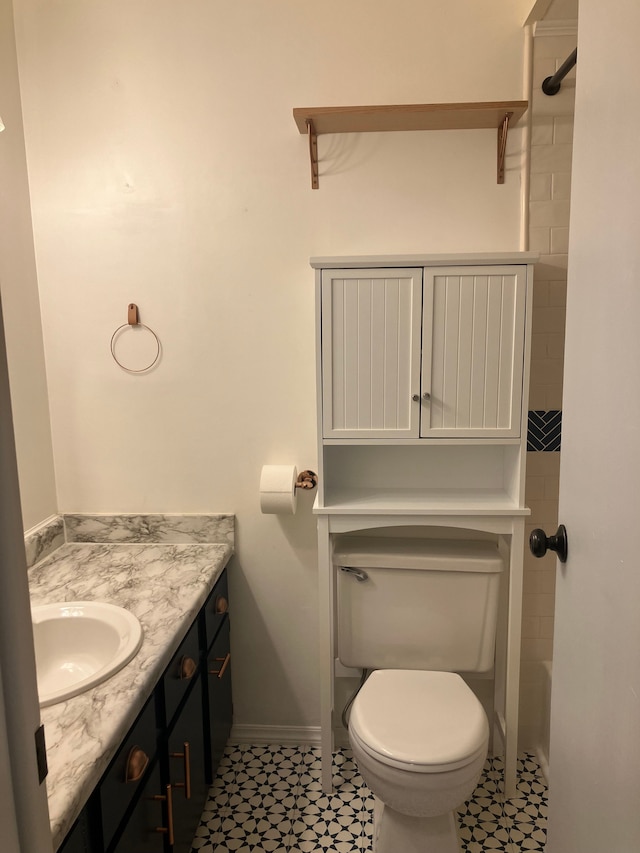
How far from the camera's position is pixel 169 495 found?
6.73 feet

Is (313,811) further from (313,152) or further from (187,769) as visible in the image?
(313,152)

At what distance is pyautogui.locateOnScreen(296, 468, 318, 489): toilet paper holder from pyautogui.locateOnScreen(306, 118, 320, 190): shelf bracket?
962 mm

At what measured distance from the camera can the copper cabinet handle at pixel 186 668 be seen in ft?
4.82

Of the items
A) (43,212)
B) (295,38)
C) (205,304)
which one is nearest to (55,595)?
(205,304)

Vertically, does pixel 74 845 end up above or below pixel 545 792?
above

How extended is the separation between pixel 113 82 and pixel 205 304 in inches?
30.6

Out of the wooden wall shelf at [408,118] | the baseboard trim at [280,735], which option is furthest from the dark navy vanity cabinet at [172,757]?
the wooden wall shelf at [408,118]

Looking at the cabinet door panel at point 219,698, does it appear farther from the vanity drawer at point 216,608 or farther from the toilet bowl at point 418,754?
the toilet bowl at point 418,754

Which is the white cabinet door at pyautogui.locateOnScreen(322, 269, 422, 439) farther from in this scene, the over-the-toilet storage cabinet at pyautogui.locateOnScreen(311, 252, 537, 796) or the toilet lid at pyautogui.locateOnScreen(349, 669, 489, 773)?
the toilet lid at pyautogui.locateOnScreen(349, 669, 489, 773)

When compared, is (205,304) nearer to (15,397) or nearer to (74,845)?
(15,397)

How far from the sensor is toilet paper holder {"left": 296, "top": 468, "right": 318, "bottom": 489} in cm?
194

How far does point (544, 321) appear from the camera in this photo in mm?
1869

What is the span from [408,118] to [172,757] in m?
1.92

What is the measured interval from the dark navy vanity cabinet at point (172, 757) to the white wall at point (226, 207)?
12.7 inches
